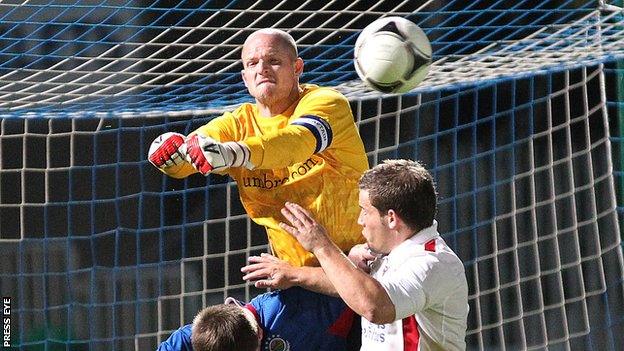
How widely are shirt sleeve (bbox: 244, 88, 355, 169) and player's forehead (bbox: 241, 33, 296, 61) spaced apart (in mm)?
162

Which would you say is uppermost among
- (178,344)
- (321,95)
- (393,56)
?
(393,56)

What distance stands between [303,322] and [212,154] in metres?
0.76

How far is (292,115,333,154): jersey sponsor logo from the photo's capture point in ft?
13.0

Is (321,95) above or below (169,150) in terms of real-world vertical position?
above

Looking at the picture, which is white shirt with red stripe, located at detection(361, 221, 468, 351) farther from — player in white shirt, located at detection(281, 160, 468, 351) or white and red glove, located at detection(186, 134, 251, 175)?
white and red glove, located at detection(186, 134, 251, 175)

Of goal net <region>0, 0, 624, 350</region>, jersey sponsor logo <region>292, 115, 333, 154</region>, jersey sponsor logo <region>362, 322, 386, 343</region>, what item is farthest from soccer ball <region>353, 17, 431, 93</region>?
goal net <region>0, 0, 624, 350</region>

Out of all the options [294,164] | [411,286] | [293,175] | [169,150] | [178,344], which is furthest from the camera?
[178,344]

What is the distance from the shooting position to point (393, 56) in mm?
4242

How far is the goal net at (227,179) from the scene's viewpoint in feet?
20.8

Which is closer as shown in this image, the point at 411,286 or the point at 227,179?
the point at 411,286

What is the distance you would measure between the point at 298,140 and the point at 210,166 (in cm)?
31

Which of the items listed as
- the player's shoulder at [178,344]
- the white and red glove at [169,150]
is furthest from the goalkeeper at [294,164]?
the player's shoulder at [178,344]

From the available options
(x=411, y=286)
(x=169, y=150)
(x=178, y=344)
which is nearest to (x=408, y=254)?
(x=411, y=286)

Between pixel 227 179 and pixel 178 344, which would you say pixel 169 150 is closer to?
pixel 178 344
